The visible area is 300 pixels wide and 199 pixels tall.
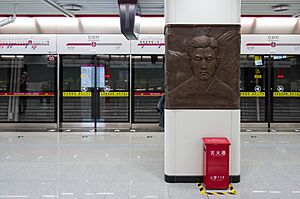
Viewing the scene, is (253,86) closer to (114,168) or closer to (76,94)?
(76,94)

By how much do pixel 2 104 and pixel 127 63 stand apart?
409 cm

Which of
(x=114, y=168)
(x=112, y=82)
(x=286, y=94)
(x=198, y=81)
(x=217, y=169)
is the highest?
(x=112, y=82)

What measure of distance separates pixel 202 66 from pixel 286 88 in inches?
283

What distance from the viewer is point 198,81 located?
18.8 ft

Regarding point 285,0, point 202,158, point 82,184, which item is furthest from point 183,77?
point 285,0

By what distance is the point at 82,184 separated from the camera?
571 cm

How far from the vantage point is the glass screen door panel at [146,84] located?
11781 mm

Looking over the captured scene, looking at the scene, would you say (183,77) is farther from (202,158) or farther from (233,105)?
(202,158)

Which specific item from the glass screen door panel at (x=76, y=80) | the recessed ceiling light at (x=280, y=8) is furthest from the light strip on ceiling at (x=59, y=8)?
the recessed ceiling light at (x=280, y=8)

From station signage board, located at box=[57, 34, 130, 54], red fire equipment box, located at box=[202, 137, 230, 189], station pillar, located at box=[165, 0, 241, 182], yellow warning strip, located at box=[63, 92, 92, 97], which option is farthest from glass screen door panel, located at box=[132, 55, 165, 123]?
red fire equipment box, located at box=[202, 137, 230, 189]

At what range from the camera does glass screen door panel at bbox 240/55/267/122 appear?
11.9 meters

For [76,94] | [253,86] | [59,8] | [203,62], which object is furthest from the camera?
[253,86]

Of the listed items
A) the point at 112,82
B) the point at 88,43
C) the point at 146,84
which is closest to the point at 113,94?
the point at 112,82

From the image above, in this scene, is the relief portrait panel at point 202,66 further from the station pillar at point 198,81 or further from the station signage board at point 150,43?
the station signage board at point 150,43
